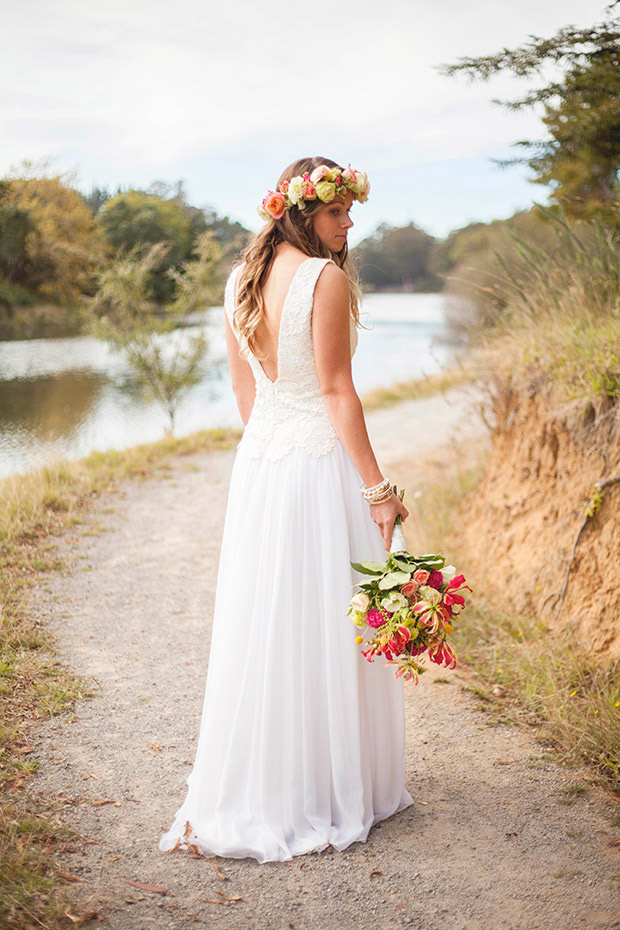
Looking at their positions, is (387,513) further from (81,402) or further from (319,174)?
(81,402)

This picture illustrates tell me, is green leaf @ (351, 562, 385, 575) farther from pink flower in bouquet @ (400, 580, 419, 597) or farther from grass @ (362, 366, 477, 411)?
grass @ (362, 366, 477, 411)

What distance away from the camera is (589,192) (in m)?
8.76

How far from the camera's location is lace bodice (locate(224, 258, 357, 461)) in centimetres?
231

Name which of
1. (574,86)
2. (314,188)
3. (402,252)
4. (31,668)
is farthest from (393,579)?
(402,252)

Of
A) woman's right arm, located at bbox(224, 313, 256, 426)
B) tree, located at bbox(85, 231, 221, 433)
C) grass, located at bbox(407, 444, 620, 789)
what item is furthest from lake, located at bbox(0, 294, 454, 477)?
woman's right arm, located at bbox(224, 313, 256, 426)

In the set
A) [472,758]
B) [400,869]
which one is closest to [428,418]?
[472,758]

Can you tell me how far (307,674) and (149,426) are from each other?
9635 millimetres

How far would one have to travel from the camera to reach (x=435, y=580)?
2.27 metres

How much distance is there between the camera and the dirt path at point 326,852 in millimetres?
2176

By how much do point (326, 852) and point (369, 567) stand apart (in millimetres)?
1016

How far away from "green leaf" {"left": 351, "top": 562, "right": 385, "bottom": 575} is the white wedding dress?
0.10 metres

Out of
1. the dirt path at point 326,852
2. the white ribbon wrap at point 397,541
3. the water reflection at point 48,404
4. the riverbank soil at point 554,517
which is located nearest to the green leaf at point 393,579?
the white ribbon wrap at point 397,541

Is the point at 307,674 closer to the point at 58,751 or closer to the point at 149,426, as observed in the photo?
the point at 58,751

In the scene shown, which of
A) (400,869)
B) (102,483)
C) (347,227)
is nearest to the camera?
(400,869)
